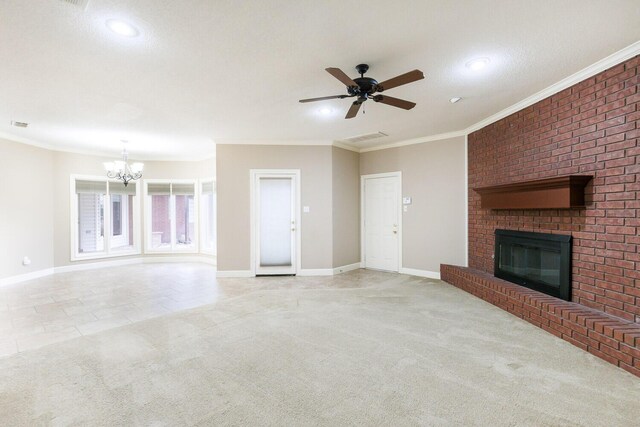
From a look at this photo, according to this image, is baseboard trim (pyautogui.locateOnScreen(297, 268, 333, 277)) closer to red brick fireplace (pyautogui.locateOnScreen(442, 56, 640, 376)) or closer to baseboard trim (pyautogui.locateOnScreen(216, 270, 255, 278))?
baseboard trim (pyautogui.locateOnScreen(216, 270, 255, 278))

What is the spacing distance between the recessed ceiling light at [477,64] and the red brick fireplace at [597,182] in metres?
1.14

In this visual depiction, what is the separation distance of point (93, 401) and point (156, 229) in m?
6.40

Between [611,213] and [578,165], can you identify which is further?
[578,165]

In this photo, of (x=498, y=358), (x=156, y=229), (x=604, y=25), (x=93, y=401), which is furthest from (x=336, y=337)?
(x=156, y=229)

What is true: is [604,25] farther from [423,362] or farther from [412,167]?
[412,167]

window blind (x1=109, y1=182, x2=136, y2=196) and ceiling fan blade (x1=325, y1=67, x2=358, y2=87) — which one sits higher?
ceiling fan blade (x1=325, y1=67, x2=358, y2=87)

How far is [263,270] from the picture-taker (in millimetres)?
5789

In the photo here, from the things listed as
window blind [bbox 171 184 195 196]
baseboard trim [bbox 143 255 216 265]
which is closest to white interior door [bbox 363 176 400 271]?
baseboard trim [bbox 143 255 216 265]

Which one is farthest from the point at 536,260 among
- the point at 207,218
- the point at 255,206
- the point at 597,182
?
the point at 207,218

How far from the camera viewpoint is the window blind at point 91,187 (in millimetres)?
6680

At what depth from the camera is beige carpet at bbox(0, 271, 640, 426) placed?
1.87 meters

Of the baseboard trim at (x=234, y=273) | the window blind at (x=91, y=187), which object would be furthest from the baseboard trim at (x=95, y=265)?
the baseboard trim at (x=234, y=273)

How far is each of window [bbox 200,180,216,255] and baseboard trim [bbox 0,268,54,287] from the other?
2.94 meters

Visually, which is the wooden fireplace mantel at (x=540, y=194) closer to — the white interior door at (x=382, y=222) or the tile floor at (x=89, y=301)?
the white interior door at (x=382, y=222)
